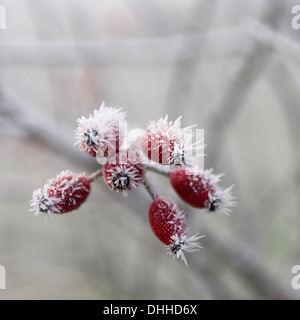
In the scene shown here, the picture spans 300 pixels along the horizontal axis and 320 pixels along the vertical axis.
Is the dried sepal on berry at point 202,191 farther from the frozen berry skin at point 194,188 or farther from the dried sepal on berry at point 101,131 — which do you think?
the dried sepal on berry at point 101,131

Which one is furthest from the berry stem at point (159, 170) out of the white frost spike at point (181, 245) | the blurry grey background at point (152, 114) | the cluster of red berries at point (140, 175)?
the blurry grey background at point (152, 114)

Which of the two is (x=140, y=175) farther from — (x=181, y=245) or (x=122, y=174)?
(x=181, y=245)

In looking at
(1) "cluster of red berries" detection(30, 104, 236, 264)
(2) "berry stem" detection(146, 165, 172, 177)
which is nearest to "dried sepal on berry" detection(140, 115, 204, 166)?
(1) "cluster of red berries" detection(30, 104, 236, 264)

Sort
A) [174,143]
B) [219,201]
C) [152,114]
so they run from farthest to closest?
[152,114]
[219,201]
[174,143]

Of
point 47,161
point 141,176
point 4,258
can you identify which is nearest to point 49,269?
point 4,258

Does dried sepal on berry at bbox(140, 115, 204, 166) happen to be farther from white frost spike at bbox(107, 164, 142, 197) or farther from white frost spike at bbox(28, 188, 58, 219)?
white frost spike at bbox(28, 188, 58, 219)

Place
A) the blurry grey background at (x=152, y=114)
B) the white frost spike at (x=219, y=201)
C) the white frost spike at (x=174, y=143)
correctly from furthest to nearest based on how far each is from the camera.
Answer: the blurry grey background at (x=152, y=114)
the white frost spike at (x=219, y=201)
the white frost spike at (x=174, y=143)

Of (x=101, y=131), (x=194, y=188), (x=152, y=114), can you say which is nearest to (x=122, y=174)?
(x=101, y=131)
